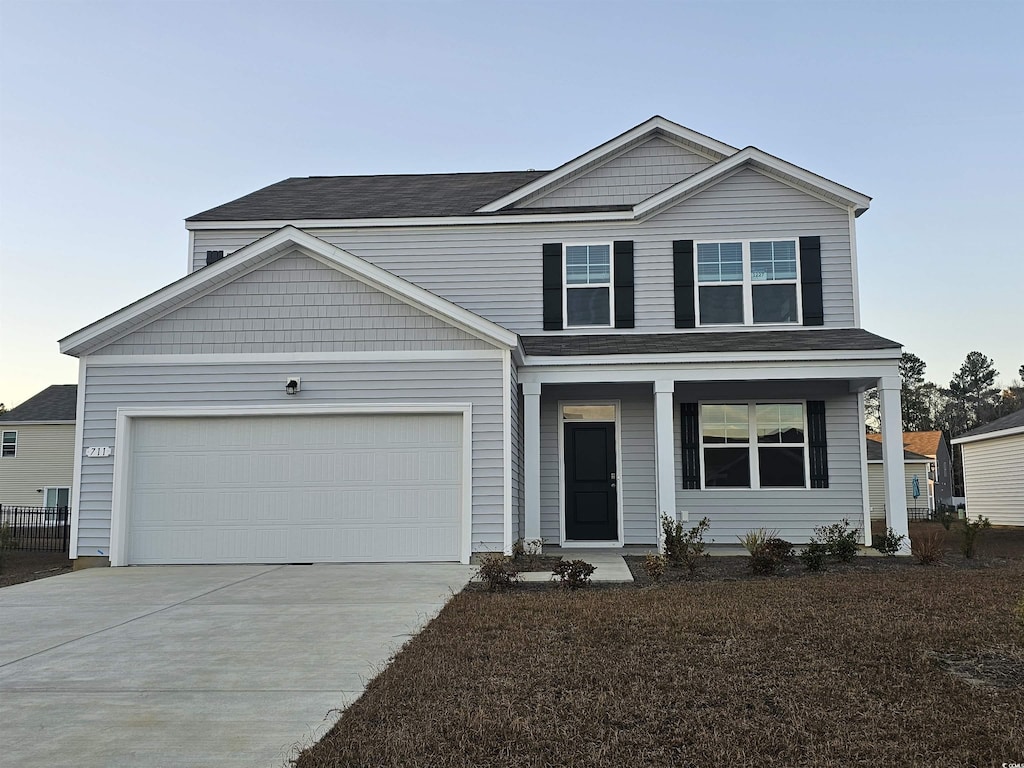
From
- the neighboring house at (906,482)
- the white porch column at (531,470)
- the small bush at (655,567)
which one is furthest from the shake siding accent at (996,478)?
the small bush at (655,567)

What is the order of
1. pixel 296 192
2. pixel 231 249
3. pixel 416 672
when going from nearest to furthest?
pixel 416 672
pixel 231 249
pixel 296 192

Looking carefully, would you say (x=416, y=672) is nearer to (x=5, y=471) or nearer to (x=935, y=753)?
(x=935, y=753)

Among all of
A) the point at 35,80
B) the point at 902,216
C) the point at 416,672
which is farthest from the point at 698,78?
the point at 416,672

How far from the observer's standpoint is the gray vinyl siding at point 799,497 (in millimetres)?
13523

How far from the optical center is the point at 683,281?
547 inches

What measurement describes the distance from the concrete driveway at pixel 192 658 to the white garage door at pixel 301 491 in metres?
0.96

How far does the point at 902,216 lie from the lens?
18453 millimetres

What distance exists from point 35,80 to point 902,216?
17.5 meters

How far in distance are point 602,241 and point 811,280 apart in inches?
139

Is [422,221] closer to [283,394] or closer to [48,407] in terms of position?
[283,394]

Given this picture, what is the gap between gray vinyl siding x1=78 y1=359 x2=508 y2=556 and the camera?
11273 millimetres

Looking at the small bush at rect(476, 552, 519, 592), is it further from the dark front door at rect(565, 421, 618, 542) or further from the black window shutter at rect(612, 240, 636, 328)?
the black window shutter at rect(612, 240, 636, 328)

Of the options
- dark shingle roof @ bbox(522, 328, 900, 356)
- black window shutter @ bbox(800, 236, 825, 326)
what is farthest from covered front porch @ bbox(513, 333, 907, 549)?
black window shutter @ bbox(800, 236, 825, 326)

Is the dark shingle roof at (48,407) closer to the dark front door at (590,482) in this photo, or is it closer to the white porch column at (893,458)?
the dark front door at (590,482)
